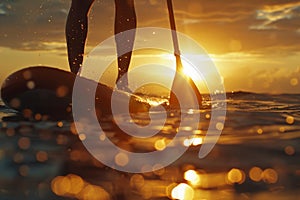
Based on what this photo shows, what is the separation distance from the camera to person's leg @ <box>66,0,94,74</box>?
4.75m

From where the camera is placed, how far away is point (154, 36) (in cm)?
546

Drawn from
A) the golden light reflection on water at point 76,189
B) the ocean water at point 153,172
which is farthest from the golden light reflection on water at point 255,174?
the golden light reflection on water at point 76,189

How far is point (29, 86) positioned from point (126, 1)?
4.53ft

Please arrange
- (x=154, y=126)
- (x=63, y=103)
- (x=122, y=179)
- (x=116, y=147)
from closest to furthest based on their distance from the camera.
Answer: (x=122, y=179)
(x=116, y=147)
(x=154, y=126)
(x=63, y=103)

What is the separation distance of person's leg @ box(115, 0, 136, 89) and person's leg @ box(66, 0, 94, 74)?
33cm

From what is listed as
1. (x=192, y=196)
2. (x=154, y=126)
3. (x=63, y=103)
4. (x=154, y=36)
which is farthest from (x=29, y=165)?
(x=154, y=36)

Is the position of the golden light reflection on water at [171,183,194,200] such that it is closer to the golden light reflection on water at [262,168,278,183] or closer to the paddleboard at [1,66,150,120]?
the golden light reflection on water at [262,168,278,183]

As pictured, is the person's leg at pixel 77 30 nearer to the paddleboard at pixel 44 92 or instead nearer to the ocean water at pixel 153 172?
the paddleboard at pixel 44 92

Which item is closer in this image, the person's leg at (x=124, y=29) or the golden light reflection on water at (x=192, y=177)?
the golden light reflection on water at (x=192, y=177)

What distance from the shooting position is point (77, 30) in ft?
15.7

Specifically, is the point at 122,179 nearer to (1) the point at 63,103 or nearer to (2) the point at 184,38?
(1) the point at 63,103

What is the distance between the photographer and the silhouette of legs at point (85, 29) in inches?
188

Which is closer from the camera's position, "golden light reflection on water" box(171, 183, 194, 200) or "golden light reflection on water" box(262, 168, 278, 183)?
"golden light reflection on water" box(171, 183, 194, 200)

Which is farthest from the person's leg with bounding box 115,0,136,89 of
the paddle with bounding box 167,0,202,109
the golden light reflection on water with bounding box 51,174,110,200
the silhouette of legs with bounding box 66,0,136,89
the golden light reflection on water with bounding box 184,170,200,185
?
the golden light reflection on water with bounding box 51,174,110,200
